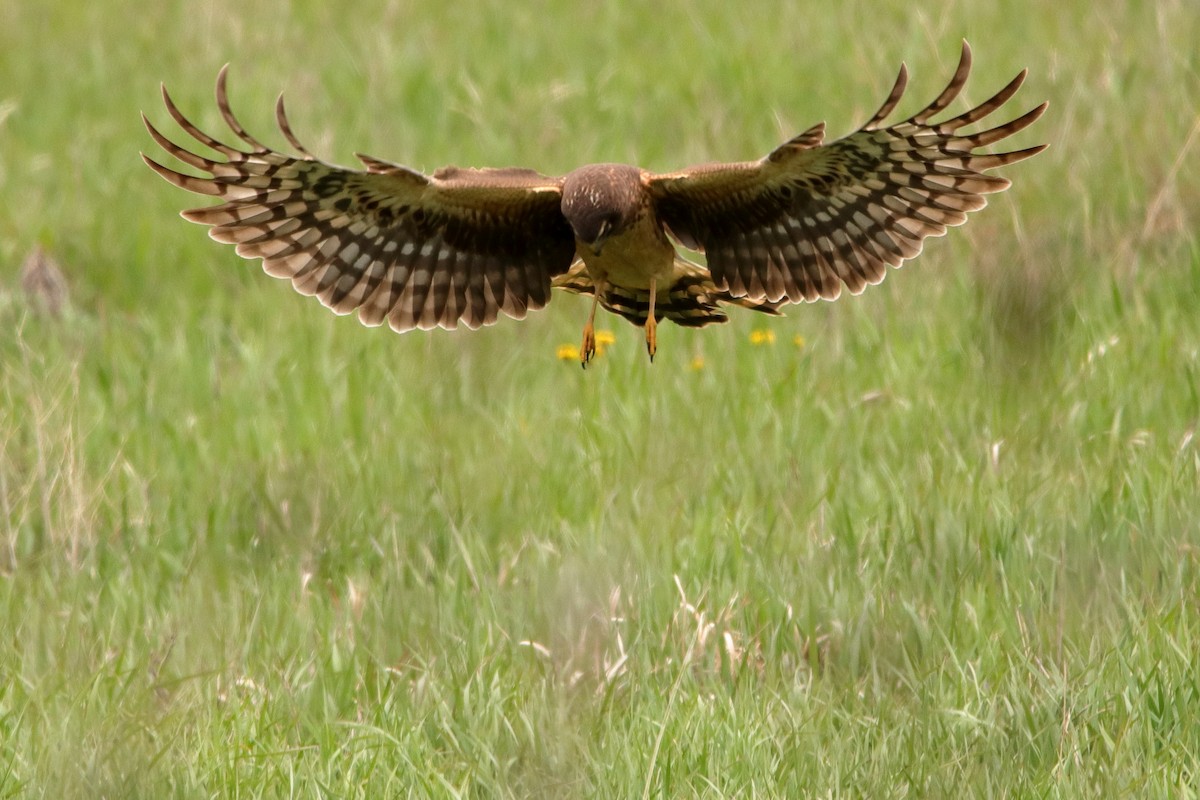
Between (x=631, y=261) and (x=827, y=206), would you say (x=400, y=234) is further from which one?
(x=827, y=206)

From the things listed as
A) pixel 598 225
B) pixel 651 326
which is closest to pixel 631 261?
pixel 651 326

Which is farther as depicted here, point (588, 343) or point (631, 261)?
point (631, 261)

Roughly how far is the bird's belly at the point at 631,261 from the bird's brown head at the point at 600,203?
99mm

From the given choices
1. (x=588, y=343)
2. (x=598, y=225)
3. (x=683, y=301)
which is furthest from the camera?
(x=683, y=301)

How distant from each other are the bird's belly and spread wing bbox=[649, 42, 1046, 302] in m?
0.15

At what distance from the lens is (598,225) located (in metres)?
5.11

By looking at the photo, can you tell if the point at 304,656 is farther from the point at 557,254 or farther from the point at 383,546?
the point at 557,254

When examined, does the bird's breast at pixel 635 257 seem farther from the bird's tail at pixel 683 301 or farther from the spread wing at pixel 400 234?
the spread wing at pixel 400 234

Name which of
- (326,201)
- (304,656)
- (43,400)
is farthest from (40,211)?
(304,656)

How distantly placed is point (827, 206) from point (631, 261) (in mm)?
625

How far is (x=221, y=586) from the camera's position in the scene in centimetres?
582

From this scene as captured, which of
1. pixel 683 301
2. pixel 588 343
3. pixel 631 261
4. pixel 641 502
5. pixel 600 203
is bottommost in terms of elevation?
pixel 641 502

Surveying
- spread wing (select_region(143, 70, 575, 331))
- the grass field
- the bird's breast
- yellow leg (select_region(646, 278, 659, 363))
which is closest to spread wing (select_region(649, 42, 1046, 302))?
the bird's breast

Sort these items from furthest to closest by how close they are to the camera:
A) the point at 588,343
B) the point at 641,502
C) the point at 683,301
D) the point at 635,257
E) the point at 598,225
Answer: the point at 641,502 → the point at 683,301 → the point at 635,257 → the point at 588,343 → the point at 598,225
